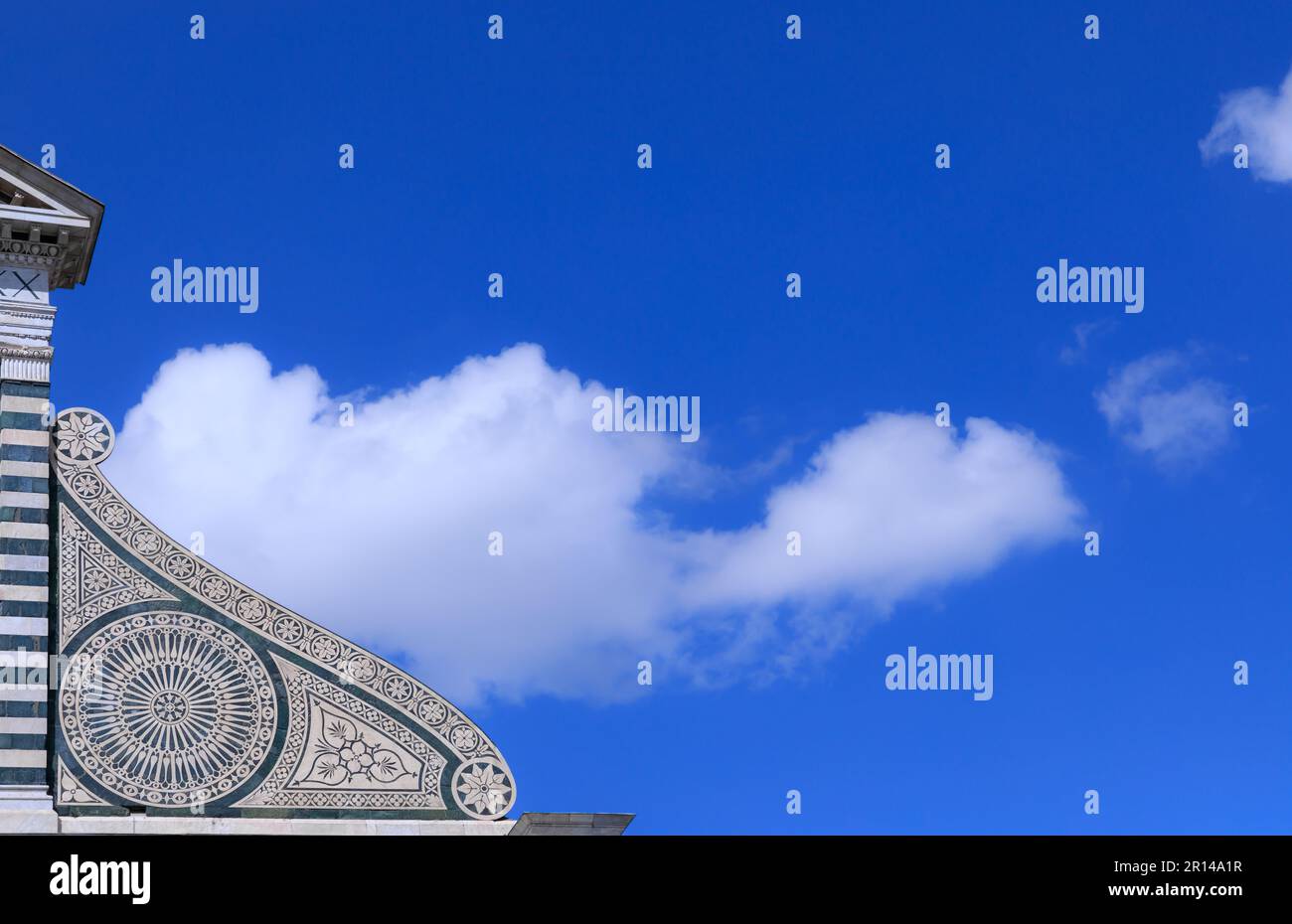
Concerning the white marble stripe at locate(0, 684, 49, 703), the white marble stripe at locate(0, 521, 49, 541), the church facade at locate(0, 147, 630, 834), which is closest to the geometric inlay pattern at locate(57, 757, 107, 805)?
the church facade at locate(0, 147, 630, 834)

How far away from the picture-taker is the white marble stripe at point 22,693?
1884 centimetres

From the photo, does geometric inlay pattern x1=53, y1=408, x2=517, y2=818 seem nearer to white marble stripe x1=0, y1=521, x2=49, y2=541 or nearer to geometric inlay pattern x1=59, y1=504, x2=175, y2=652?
geometric inlay pattern x1=59, y1=504, x2=175, y2=652

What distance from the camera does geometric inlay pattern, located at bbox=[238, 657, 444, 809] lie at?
19359 mm

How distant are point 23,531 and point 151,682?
6.15ft

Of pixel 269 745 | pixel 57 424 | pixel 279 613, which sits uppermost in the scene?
pixel 57 424

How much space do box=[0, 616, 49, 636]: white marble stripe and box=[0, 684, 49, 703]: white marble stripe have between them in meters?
0.51

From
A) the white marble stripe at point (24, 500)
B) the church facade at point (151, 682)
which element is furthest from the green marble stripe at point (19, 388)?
the white marble stripe at point (24, 500)

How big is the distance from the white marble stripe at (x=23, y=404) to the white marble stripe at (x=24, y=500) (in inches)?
32.5

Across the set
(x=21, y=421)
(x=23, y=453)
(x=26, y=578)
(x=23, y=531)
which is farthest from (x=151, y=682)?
(x=21, y=421)

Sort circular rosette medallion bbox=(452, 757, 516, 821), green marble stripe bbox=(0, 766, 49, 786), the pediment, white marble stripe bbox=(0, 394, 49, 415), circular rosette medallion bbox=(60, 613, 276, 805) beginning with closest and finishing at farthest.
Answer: green marble stripe bbox=(0, 766, 49, 786) < circular rosette medallion bbox=(60, 613, 276, 805) < circular rosette medallion bbox=(452, 757, 516, 821) < white marble stripe bbox=(0, 394, 49, 415) < the pediment
